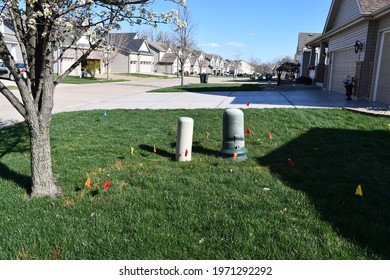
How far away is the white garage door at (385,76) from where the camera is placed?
11.8 meters

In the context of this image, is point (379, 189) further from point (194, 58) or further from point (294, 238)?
point (194, 58)

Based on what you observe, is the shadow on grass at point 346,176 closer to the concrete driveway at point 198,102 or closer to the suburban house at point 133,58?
the concrete driveway at point 198,102

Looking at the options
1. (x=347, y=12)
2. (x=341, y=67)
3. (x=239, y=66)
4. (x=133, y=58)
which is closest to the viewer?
(x=347, y=12)

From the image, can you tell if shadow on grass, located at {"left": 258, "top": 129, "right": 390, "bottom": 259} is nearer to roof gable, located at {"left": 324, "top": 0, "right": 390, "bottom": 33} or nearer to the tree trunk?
the tree trunk

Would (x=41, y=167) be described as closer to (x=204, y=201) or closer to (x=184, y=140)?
(x=204, y=201)

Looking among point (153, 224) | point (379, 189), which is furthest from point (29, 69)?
point (379, 189)

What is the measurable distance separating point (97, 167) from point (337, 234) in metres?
3.55

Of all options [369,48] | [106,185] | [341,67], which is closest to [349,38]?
[341,67]

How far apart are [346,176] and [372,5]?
36.5ft

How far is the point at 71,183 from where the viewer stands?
15.2 ft

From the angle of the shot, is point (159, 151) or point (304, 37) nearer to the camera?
point (159, 151)

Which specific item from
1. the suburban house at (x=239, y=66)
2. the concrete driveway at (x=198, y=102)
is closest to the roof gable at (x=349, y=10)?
the concrete driveway at (x=198, y=102)

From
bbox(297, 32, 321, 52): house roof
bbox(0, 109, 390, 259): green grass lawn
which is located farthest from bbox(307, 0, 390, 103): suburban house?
bbox(297, 32, 321, 52): house roof

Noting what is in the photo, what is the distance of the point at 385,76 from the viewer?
39.6 ft
